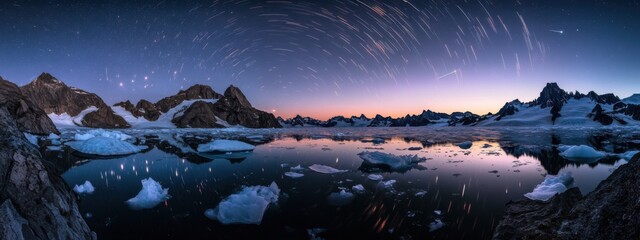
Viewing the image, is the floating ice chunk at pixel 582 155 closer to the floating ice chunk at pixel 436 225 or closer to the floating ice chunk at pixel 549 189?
the floating ice chunk at pixel 549 189

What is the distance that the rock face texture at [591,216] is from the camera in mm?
3541

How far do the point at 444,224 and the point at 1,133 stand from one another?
28.6ft

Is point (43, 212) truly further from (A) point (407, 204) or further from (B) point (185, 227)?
(A) point (407, 204)

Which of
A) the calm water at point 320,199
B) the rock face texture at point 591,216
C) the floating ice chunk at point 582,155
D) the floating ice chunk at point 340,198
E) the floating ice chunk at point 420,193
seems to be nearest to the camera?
the rock face texture at point 591,216

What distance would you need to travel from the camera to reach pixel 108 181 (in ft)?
36.1

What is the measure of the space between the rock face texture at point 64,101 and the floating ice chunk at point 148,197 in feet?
639

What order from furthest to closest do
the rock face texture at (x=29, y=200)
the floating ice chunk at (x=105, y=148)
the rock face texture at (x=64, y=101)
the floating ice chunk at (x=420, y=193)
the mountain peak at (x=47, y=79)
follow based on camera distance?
the mountain peak at (x=47, y=79)
the rock face texture at (x=64, y=101)
the floating ice chunk at (x=105, y=148)
the floating ice chunk at (x=420, y=193)
the rock face texture at (x=29, y=200)

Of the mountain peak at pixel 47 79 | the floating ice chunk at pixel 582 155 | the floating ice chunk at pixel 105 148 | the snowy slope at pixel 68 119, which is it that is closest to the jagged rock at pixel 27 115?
the floating ice chunk at pixel 105 148

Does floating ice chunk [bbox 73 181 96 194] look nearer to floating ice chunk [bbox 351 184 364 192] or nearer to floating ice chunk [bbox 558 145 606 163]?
floating ice chunk [bbox 351 184 364 192]

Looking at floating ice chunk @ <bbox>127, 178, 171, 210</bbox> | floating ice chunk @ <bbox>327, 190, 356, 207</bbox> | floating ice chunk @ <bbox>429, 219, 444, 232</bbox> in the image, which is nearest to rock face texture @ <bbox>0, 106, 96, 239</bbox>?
floating ice chunk @ <bbox>127, 178, 171, 210</bbox>

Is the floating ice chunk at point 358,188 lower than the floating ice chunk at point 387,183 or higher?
higher

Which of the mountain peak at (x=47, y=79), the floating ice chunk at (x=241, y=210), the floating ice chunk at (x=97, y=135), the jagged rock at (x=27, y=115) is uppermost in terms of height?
the mountain peak at (x=47, y=79)

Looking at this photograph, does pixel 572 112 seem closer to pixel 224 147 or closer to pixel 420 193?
pixel 224 147

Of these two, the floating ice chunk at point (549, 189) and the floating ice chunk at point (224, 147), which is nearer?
the floating ice chunk at point (549, 189)
